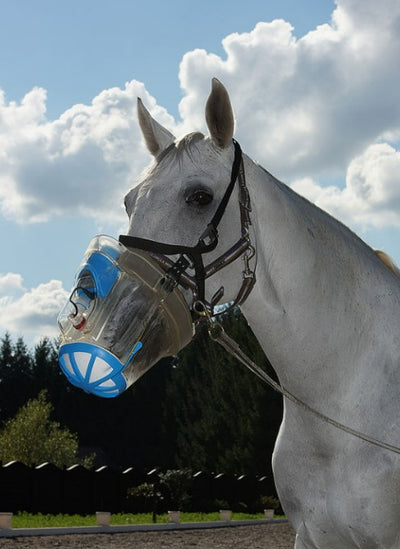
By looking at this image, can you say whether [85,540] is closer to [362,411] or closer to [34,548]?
[34,548]

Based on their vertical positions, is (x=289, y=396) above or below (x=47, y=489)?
below

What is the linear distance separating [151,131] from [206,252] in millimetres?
886

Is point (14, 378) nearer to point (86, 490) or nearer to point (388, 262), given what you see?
point (86, 490)

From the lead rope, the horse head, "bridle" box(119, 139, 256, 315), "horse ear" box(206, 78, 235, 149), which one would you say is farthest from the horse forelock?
the lead rope

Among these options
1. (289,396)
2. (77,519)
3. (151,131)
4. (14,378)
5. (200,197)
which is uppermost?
(14,378)

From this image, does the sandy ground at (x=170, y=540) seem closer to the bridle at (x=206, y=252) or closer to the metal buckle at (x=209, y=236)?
the bridle at (x=206, y=252)

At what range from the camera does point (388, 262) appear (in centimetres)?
425

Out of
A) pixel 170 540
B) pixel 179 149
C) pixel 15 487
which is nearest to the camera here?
pixel 179 149

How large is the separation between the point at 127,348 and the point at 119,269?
36cm

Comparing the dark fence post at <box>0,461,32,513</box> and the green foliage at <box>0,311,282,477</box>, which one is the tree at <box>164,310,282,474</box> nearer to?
the green foliage at <box>0,311,282,477</box>

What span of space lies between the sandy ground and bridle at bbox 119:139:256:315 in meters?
12.7

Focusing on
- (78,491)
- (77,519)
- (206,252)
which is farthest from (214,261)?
(78,491)

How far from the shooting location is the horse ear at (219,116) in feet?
10.7

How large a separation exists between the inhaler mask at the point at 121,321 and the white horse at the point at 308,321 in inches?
7.5
